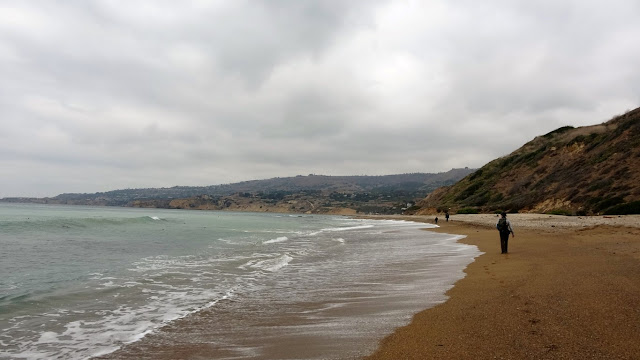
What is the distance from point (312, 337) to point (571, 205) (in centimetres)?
4533

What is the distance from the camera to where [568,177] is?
52.2m

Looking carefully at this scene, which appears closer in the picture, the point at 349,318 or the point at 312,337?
the point at 312,337

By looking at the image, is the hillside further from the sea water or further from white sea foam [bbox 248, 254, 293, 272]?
the sea water

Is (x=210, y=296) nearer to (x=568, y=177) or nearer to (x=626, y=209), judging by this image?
(x=626, y=209)

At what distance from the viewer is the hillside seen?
1558 inches

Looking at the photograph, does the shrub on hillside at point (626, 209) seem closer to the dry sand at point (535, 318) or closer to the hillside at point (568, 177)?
the hillside at point (568, 177)

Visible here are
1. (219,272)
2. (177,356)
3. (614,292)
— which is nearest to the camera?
(177,356)

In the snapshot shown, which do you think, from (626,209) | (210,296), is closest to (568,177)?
(626,209)

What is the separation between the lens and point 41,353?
6023 mm

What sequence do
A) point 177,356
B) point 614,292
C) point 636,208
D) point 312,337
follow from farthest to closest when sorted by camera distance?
point 636,208
point 614,292
point 312,337
point 177,356

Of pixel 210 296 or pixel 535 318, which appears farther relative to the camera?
pixel 210 296

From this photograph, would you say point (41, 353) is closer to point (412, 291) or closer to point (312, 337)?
point (312, 337)

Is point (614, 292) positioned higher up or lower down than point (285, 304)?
higher up

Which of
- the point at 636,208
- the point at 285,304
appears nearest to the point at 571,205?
the point at 636,208
